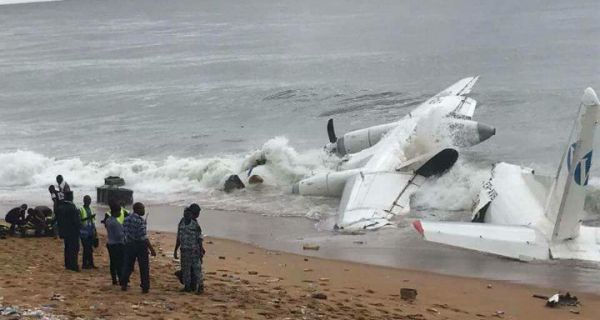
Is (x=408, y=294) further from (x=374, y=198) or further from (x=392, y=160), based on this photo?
(x=392, y=160)

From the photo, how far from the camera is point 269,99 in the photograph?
49.7 meters

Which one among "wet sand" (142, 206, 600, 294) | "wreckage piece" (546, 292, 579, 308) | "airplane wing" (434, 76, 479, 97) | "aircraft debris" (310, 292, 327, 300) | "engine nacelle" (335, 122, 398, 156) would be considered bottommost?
"wreckage piece" (546, 292, 579, 308)

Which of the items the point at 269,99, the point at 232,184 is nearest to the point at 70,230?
the point at 232,184

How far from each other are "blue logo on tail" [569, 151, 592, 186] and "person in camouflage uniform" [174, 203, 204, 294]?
24.0 feet

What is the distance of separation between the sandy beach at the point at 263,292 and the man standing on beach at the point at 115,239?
309mm

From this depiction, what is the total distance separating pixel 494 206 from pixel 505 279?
3921 mm

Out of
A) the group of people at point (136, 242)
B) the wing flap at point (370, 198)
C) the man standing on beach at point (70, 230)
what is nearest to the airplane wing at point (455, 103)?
the wing flap at point (370, 198)

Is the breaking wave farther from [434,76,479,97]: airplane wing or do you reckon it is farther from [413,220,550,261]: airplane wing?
[413,220,550,261]: airplane wing

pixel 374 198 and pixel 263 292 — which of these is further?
pixel 374 198

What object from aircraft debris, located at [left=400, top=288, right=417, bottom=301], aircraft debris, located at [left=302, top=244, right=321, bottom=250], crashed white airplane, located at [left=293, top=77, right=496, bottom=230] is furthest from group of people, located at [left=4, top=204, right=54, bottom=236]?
aircraft debris, located at [left=400, top=288, right=417, bottom=301]

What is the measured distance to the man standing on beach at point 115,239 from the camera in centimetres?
1234

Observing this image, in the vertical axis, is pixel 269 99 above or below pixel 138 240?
above

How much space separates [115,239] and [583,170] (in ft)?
28.3

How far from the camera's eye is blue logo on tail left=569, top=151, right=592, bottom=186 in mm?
14492
